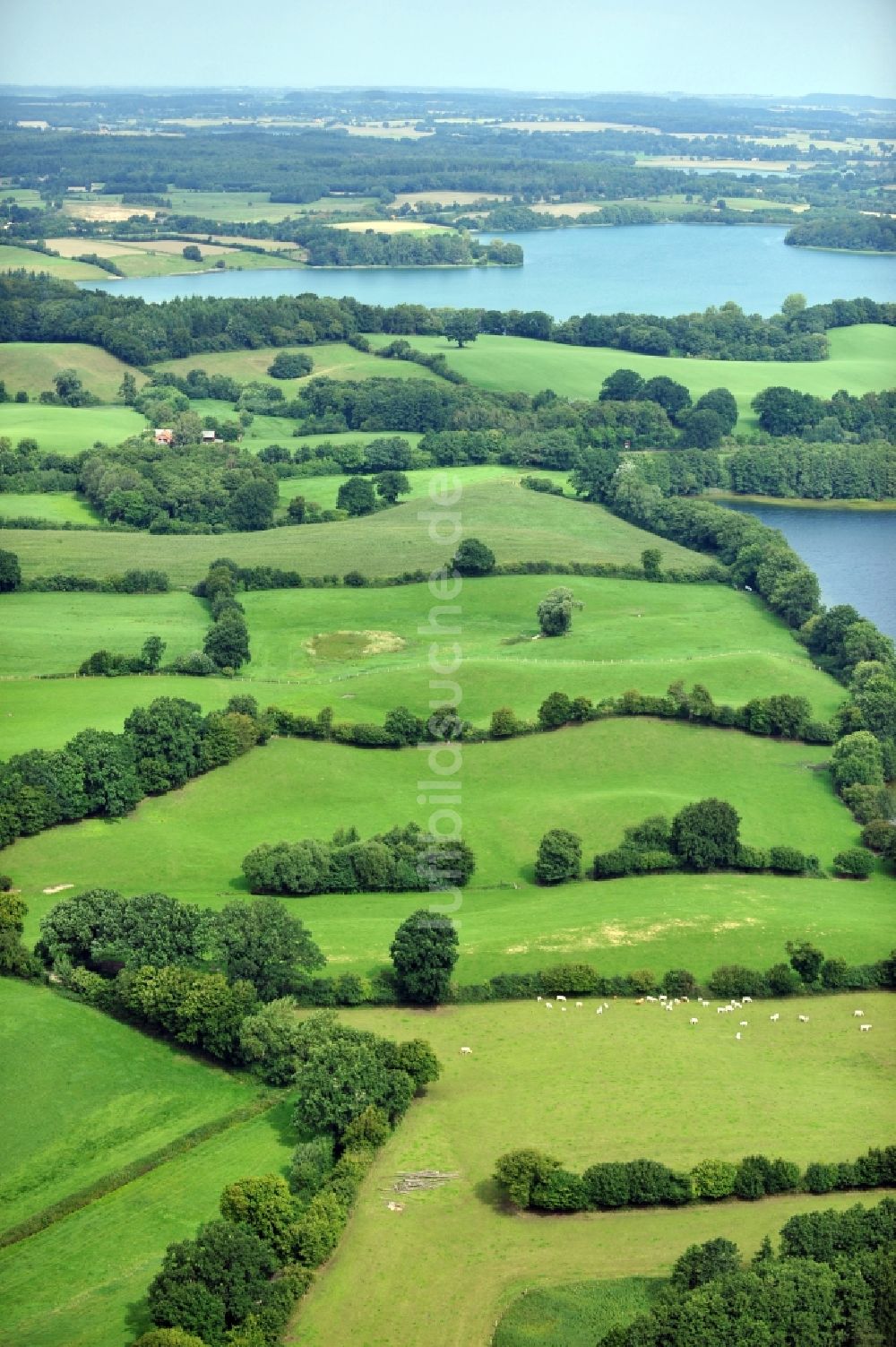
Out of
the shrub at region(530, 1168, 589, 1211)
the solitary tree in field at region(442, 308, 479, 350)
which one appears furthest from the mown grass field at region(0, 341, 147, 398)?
the shrub at region(530, 1168, 589, 1211)

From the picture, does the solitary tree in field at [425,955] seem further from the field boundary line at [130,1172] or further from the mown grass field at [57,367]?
the mown grass field at [57,367]

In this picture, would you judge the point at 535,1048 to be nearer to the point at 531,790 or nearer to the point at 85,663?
the point at 531,790

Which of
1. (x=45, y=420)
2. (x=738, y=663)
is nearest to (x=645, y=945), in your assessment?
(x=738, y=663)

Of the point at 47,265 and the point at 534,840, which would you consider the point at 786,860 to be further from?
the point at 47,265

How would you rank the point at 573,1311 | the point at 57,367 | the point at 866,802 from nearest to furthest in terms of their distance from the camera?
1. the point at 573,1311
2. the point at 866,802
3. the point at 57,367

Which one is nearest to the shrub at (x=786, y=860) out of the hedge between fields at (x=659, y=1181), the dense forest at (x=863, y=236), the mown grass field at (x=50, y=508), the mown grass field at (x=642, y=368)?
the hedge between fields at (x=659, y=1181)

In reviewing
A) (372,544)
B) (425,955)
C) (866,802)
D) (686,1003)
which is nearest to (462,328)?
(372,544)
